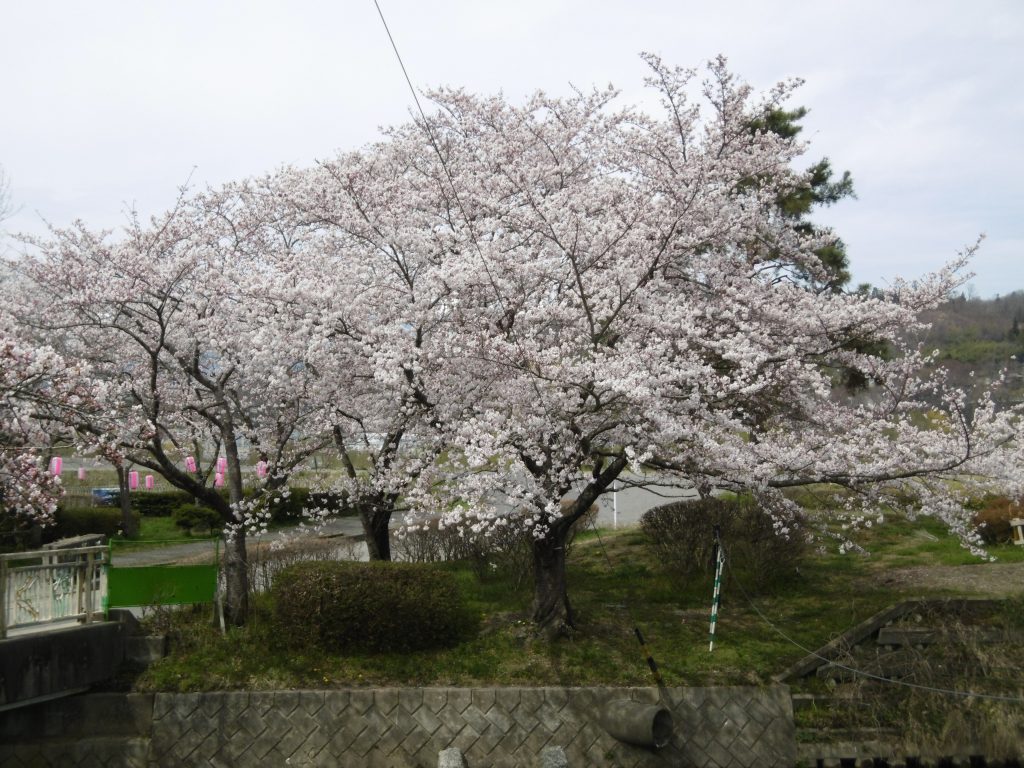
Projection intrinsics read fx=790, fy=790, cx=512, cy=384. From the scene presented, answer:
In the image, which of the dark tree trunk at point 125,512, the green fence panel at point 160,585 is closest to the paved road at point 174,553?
the dark tree trunk at point 125,512

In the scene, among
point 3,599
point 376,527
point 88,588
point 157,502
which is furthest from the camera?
point 157,502

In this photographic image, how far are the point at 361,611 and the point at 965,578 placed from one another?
9.56 metres

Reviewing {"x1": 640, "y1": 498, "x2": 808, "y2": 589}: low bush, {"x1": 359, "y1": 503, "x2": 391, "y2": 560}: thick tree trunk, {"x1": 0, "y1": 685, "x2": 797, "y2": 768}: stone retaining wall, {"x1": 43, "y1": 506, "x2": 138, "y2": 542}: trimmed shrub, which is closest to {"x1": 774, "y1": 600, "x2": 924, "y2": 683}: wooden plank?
{"x1": 0, "y1": 685, "x2": 797, "y2": 768}: stone retaining wall

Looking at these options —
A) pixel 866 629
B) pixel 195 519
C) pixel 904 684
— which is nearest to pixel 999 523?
pixel 866 629

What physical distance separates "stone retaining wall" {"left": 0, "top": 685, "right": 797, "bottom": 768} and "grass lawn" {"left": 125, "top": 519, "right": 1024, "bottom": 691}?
0.91 feet

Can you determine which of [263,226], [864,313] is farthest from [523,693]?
[263,226]

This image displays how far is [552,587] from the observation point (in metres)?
11.2

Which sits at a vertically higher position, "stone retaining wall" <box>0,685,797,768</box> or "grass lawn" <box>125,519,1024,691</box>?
"grass lawn" <box>125,519,1024,691</box>

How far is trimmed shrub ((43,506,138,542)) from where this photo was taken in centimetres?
2181

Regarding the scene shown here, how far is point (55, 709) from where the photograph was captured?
9789 millimetres

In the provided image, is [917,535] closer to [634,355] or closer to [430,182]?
[634,355]

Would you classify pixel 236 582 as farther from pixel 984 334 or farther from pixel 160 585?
pixel 984 334

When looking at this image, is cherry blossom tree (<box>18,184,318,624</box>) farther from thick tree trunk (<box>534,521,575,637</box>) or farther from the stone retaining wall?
thick tree trunk (<box>534,521,575,637</box>)

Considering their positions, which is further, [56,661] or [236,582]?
[236,582]
